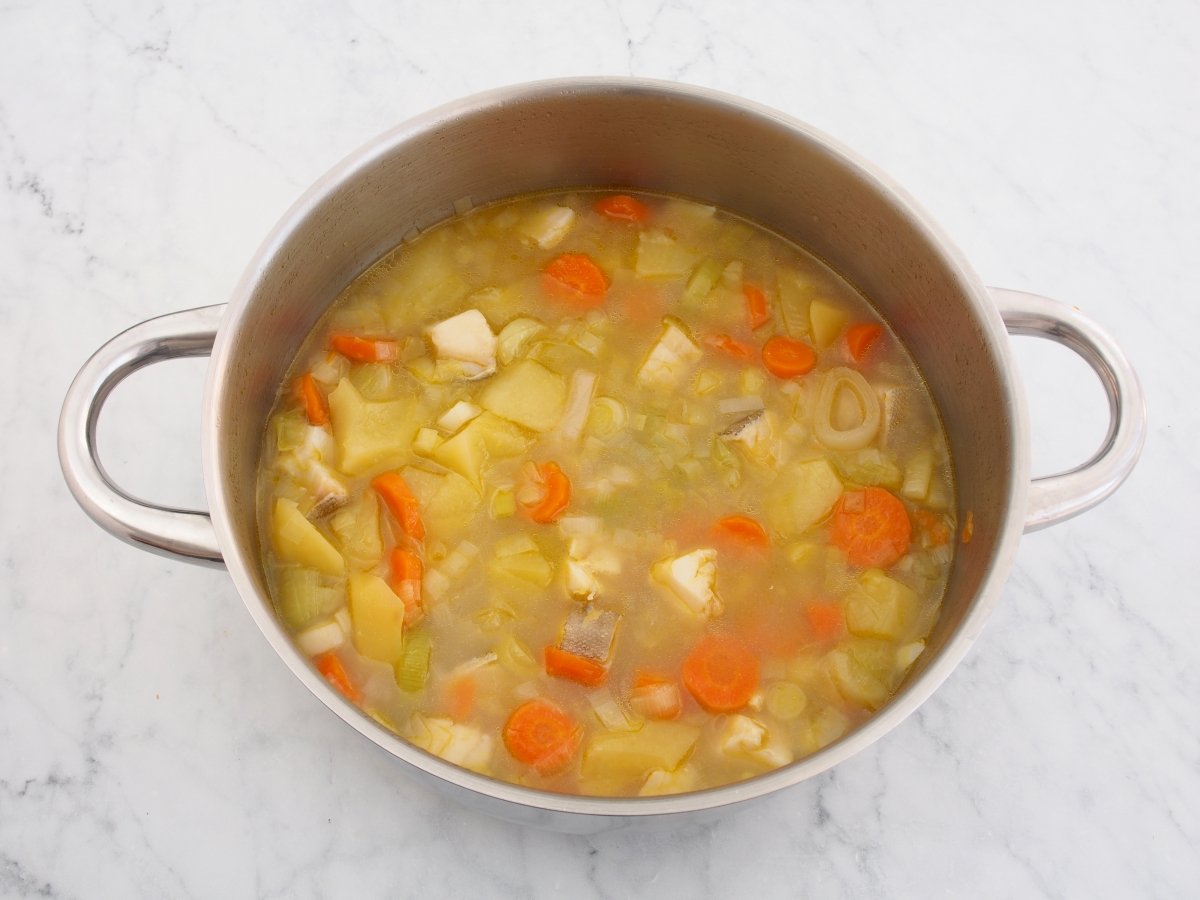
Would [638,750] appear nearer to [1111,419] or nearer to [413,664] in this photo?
[413,664]

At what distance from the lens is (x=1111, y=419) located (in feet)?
7.33

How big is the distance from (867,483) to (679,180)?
2.95ft

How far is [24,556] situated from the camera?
8.77 ft

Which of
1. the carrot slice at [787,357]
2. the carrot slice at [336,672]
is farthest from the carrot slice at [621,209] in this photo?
the carrot slice at [336,672]

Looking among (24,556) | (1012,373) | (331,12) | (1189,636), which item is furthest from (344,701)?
(331,12)

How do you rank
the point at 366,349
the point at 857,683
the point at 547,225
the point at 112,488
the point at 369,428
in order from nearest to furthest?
the point at 112,488 < the point at 857,683 < the point at 369,428 < the point at 366,349 < the point at 547,225

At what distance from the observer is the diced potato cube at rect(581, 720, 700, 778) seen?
2240 mm

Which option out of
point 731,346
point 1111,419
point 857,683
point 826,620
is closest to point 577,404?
point 731,346

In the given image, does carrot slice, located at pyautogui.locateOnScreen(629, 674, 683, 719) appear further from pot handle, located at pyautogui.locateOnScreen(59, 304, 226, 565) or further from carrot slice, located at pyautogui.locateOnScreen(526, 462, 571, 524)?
→ pot handle, located at pyautogui.locateOnScreen(59, 304, 226, 565)

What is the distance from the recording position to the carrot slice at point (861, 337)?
275 cm

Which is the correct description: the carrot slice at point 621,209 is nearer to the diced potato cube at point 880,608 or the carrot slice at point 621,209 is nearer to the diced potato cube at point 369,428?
the diced potato cube at point 369,428

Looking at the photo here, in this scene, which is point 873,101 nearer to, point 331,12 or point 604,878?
point 331,12

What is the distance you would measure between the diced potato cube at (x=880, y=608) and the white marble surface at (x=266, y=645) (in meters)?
0.29

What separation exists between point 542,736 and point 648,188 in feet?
4.64
